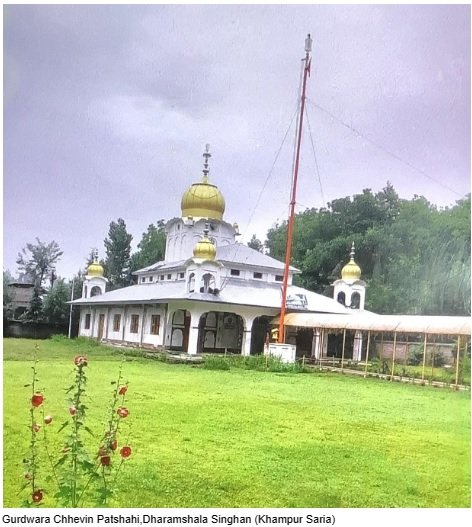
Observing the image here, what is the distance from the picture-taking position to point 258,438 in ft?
12.3

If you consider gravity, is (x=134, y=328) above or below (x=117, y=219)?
below

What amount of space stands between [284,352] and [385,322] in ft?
2.60

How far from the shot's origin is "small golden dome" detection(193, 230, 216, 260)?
5.13m

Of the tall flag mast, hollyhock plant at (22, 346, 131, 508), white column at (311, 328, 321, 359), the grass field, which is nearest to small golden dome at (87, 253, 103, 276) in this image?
the grass field

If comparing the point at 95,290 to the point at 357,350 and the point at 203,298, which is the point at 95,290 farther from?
the point at 357,350

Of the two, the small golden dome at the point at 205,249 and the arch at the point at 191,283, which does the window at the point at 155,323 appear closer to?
the arch at the point at 191,283

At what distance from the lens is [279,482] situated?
343 centimetres

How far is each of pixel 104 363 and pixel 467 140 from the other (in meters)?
2.65

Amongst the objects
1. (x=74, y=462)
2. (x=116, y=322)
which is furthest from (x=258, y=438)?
(x=116, y=322)

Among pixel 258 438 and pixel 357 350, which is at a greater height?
pixel 357 350

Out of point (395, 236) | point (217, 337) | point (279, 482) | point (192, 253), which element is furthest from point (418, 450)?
point (192, 253)

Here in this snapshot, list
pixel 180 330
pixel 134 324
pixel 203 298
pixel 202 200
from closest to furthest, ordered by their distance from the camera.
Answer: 1. pixel 202 200
2. pixel 134 324
3. pixel 180 330
4. pixel 203 298
